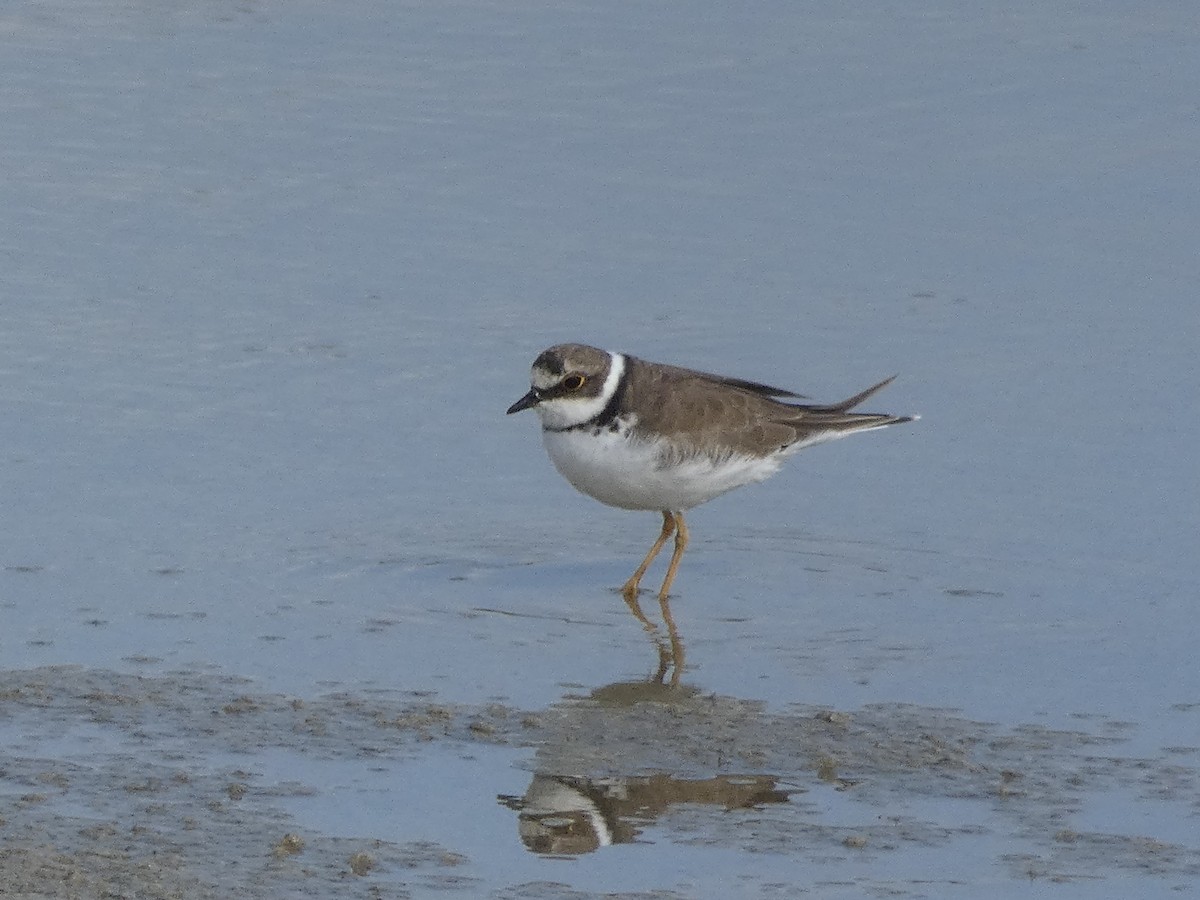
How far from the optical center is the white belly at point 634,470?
7953mm

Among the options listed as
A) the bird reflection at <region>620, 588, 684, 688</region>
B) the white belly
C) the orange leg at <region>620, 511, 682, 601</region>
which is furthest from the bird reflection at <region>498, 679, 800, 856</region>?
the white belly

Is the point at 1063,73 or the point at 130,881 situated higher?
the point at 1063,73

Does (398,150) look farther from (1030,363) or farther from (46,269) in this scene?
(1030,363)

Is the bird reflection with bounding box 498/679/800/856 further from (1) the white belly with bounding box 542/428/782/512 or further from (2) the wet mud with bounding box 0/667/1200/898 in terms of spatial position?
(1) the white belly with bounding box 542/428/782/512

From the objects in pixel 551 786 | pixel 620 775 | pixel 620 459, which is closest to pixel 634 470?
pixel 620 459

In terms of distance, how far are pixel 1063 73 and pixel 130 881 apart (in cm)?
954

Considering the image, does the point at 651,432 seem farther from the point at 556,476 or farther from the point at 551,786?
the point at 551,786

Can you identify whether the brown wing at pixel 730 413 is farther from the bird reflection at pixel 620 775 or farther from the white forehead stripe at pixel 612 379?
the bird reflection at pixel 620 775

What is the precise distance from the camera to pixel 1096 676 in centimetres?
684

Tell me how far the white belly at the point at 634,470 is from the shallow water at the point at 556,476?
301 millimetres

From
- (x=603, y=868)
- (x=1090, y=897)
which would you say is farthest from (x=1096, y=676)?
(x=603, y=868)

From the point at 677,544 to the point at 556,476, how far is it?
0.92 metres

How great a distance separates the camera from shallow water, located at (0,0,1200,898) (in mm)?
5652

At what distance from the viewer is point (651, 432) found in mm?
8070
